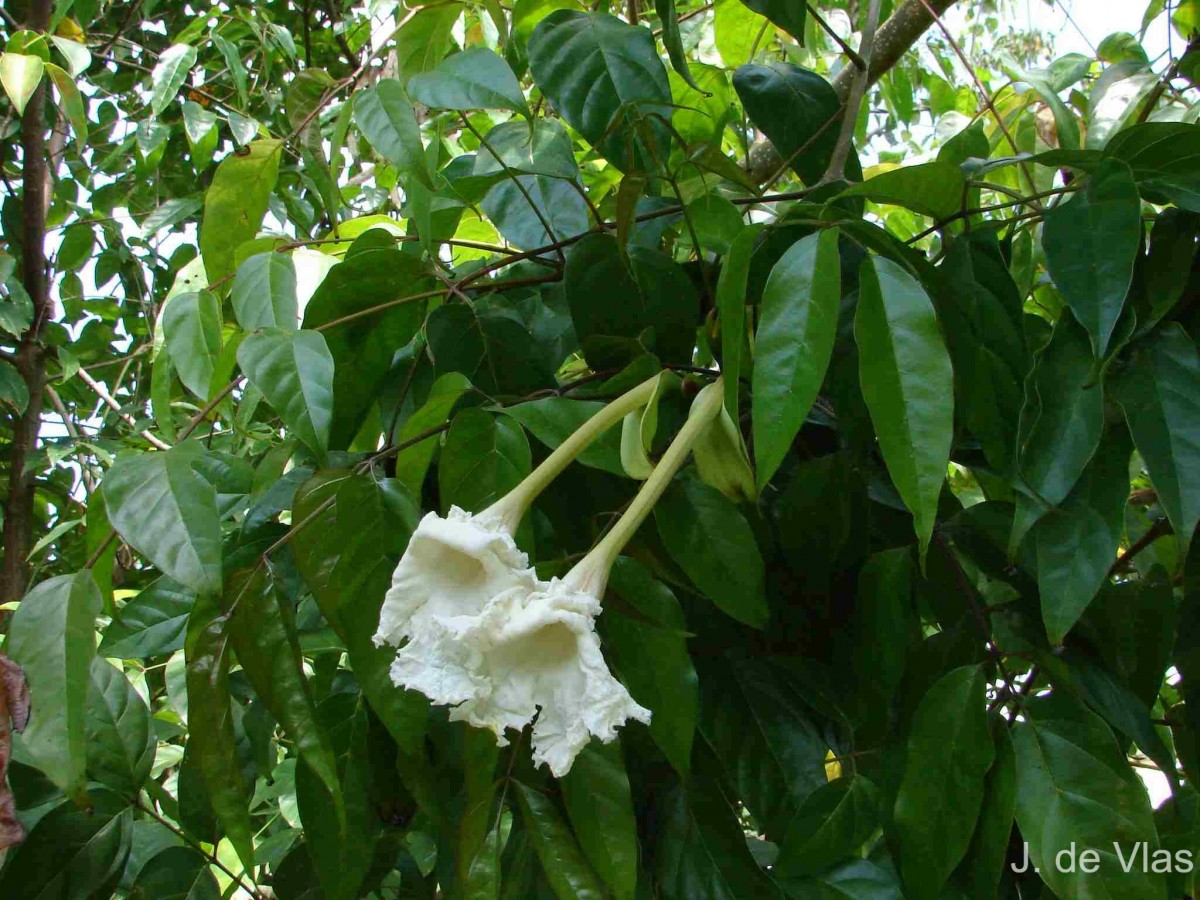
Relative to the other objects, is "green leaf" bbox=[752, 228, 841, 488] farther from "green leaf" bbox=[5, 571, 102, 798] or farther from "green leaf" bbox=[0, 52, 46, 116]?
"green leaf" bbox=[0, 52, 46, 116]

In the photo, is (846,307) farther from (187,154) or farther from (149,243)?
(187,154)

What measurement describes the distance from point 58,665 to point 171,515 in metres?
0.07

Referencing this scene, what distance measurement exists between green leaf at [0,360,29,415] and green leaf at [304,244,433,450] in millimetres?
908

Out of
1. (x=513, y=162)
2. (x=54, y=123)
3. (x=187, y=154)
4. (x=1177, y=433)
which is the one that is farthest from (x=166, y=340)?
(x=187, y=154)

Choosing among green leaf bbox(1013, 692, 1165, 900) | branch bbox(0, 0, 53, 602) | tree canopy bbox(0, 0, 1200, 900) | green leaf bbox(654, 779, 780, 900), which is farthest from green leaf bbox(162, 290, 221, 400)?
branch bbox(0, 0, 53, 602)

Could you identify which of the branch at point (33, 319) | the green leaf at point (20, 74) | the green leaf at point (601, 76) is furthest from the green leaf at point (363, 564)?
the branch at point (33, 319)

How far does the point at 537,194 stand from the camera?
22.4 inches

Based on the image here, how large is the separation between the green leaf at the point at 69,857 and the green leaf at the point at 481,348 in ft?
0.86

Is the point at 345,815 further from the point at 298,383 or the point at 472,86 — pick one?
the point at 472,86

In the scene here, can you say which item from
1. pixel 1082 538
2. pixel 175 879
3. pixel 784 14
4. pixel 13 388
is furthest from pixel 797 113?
pixel 13 388

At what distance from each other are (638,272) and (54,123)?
4.23ft

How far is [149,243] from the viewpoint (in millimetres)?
1544

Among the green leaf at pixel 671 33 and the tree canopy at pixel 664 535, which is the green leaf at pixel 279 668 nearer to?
the tree canopy at pixel 664 535

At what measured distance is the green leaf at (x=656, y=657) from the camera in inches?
15.0
